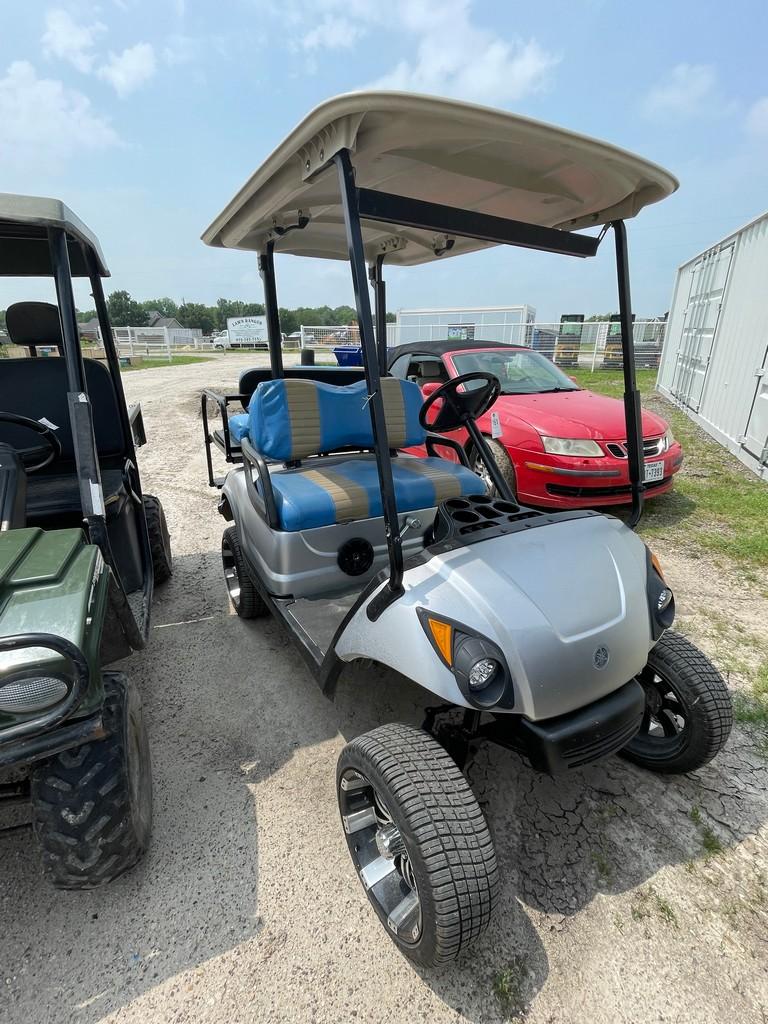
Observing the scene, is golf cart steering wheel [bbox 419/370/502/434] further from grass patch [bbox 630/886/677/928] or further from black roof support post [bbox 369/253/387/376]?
grass patch [bbox 630/886/677/928]

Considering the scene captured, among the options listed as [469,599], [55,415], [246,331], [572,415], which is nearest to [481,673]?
[469,599]

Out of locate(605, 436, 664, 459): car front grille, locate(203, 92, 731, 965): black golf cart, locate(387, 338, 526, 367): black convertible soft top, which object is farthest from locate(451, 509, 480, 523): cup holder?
locate(387, 338, 526, 367): black convertible soft top

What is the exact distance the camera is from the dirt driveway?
1352 millimetres

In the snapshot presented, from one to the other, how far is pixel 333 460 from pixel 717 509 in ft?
12.7

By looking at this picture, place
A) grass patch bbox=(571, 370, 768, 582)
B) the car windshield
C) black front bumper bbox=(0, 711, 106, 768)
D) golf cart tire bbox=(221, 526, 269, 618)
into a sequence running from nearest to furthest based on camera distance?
black front bumper bbox=(0, 711, 106, 768) → golf cart tire bbox=(221, 526, 269, 618) → grass patch bbox=(571, 370, 768, 582) → the car windshield

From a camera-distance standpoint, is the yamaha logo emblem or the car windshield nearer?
the yamaha logo emblem

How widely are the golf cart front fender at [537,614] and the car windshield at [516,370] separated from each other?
151 inches

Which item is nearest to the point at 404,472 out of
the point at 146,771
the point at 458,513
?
the point at 458,513

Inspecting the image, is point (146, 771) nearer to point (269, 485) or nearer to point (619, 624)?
point (269, 485)

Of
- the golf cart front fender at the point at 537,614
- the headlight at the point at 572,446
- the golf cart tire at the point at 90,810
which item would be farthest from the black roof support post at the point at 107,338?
the headlight at the point at 572,446

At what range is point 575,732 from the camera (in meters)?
1.38

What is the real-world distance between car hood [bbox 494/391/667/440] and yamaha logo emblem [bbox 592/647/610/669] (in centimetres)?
305

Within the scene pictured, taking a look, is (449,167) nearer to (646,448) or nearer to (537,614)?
(537,614)

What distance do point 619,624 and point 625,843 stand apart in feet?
2.83
